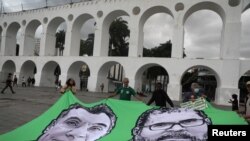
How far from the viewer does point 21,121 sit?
10672 mm

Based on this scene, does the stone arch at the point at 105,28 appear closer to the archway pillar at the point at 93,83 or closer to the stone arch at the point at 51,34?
the archway pillar at the point at 93,83

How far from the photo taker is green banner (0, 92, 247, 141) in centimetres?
630

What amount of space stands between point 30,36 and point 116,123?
4061 centimetres

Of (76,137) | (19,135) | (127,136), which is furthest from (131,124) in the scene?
(19,135)

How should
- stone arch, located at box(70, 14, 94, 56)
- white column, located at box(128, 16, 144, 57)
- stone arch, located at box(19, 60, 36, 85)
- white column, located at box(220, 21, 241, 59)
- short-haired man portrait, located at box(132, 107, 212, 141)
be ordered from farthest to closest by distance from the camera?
stone arch, located at box(19, 60, 36, 85)
stone arch, located at box(70, 14, 94, 56)
white column, located at box(128, 16, 144, 57)
white column, located at box(220, 21, 241, 59)
short-haired man portrait, located at box(132, 107, 212, 141)

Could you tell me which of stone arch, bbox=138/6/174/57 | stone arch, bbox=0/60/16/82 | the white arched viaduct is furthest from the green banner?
stone arch, bbox=0/60/16/82

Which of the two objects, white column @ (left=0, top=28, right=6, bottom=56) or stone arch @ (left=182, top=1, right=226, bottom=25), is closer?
stone arch @ (left=182, top=1, right=226, bottom=25)

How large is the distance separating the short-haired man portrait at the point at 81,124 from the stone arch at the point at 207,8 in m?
25.5

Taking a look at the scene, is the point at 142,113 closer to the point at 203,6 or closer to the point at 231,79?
the point at 231,79

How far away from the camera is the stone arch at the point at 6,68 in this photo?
46531 mm

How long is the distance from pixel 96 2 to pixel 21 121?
28.3m

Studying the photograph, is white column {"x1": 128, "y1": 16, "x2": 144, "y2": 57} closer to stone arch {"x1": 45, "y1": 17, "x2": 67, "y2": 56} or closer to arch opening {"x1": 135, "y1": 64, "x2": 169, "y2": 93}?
arch opening {"x1": 135, "y1": 64, "x2": 169, "y2": 93}

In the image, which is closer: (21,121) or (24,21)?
(21,121)

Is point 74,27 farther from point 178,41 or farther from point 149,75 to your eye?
point 149,75
